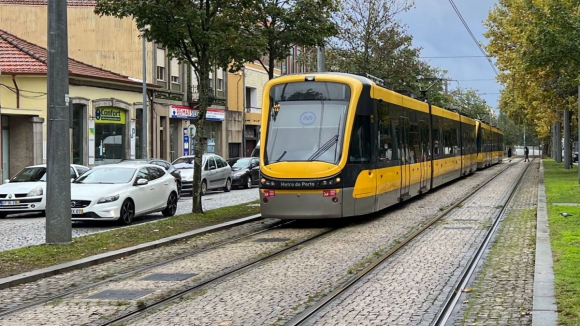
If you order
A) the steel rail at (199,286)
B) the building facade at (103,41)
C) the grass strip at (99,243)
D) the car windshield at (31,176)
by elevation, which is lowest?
the steel rail at (199,286)

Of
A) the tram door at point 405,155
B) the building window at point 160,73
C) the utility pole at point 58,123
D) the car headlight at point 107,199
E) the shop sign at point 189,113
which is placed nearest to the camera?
the utility pole at point 58,123

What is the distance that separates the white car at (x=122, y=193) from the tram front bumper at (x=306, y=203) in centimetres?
402

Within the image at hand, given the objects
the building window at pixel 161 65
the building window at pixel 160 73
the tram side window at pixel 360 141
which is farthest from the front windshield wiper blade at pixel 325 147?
the building window at pixel 160 73

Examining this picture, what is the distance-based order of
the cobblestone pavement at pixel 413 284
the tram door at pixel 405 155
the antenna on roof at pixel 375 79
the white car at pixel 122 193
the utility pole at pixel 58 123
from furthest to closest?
the tram door at pixel 405 155
the antenna on roof at pixel 375 79
the white car at pixel 122 193
the utility pole at pixel 58 123
the cobblestone pavement at pixel 413 284

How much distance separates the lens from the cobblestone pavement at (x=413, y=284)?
8117mm

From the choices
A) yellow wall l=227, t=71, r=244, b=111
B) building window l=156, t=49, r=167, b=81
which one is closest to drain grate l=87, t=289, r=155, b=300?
building window l=156, t=49, r=167, b=81

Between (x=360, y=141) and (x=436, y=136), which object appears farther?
(x=436, y=136)

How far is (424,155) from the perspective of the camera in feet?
84.6

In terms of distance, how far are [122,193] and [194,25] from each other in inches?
164

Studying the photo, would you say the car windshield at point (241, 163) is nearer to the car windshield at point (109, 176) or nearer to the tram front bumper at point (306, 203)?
the car windshield at point (109, 176)

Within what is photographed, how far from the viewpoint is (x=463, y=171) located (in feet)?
129

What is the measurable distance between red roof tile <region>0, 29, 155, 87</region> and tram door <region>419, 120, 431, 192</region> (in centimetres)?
1631

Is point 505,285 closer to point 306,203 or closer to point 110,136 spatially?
point 306,203

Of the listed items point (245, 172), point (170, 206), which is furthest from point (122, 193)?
point (245, 172)
